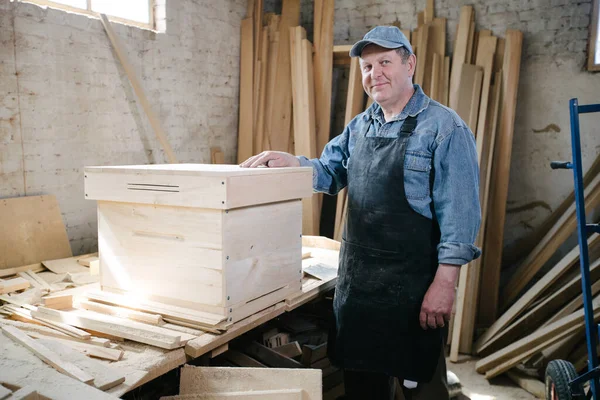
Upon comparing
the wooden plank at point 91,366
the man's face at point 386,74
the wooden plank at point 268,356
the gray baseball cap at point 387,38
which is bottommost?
the wooden plank at point 268,356

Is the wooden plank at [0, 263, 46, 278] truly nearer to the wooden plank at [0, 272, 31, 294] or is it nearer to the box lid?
the wooden plank at [0, 272, 31, 294]

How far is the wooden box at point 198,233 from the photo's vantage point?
73.3 inches

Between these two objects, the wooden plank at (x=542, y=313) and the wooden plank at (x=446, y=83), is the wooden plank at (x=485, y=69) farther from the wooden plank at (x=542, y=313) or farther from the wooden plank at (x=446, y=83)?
the wooden plank at (x=542, y=313)

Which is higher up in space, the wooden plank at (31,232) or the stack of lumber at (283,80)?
the stack of lumber at (283,80)

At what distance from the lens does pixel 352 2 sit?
535cm

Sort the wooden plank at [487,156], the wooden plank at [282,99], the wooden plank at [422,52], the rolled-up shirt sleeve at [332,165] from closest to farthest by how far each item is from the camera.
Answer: the rolled-up shirt sleeve at [332,165] → the wooden plank at [487,156] → the wooden plank at [422,52] → the wooden plank at [282,99]

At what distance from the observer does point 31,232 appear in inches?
132

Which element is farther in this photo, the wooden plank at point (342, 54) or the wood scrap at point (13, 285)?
the wooden plank at point (342, 54)

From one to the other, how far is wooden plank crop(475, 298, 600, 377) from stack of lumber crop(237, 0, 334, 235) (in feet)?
6.69

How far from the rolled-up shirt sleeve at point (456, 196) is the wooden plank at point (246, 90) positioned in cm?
348

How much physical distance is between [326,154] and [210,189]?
921 millimetres

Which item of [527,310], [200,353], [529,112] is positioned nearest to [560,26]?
[529,112]

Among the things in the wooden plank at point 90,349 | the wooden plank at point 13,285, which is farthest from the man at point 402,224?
the wooden plank at point 13,285

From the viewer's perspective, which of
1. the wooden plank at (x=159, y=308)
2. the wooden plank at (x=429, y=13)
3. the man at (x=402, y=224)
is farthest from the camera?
the wooden plank at (x=429, y=13)
